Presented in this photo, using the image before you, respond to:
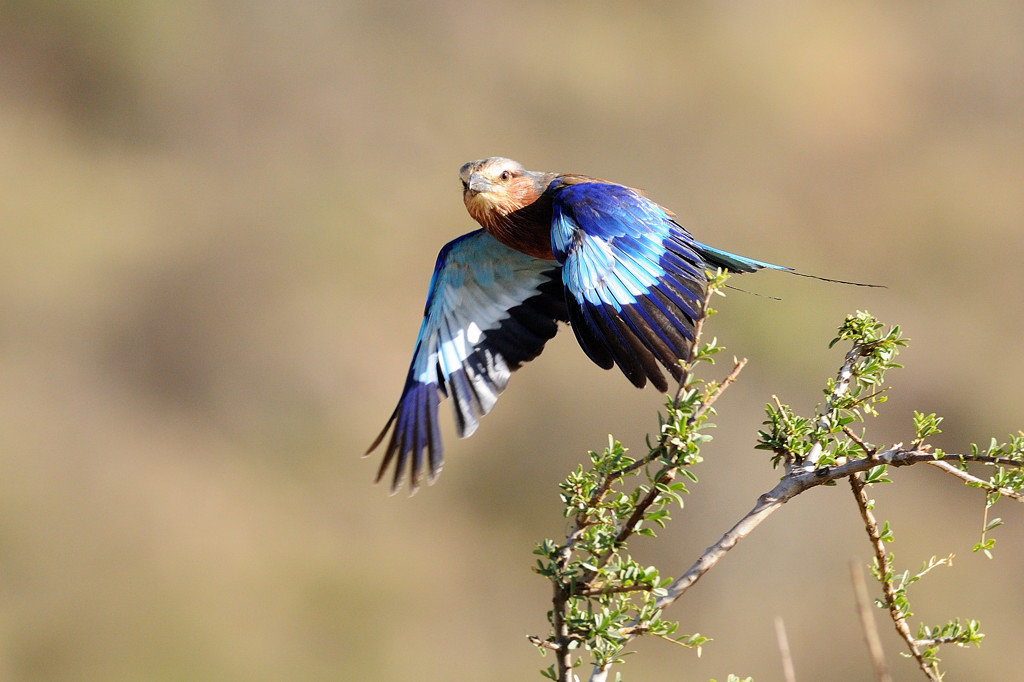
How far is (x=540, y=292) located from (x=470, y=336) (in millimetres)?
379

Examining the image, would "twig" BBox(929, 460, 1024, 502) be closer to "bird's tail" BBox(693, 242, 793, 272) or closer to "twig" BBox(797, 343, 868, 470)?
"twig" BBox(797, 343, 868, 470)

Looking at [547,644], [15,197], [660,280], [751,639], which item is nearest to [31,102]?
[15,197]

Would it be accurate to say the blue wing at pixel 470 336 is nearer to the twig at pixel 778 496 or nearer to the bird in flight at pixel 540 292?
the bird in flight at pixel 540 292

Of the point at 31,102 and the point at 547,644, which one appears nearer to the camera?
the point at 547,644

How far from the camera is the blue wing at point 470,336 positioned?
12.8ft

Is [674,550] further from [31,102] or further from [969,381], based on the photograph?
[31,102]

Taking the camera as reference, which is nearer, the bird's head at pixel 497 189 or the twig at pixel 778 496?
the twig at pixel 778 496

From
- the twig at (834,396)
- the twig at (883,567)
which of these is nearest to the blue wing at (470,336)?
the twig at (834,396)

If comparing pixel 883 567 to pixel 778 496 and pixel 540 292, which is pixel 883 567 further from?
pixel 540 292

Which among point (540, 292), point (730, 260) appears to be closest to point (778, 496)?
point (730, 260)

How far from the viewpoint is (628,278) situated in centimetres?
347

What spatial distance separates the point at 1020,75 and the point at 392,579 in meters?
8.76

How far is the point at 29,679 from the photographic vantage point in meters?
7.08

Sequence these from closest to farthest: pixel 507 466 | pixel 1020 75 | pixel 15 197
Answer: pixel 507 466 < pixel 15 197 < pixel 1020 75
